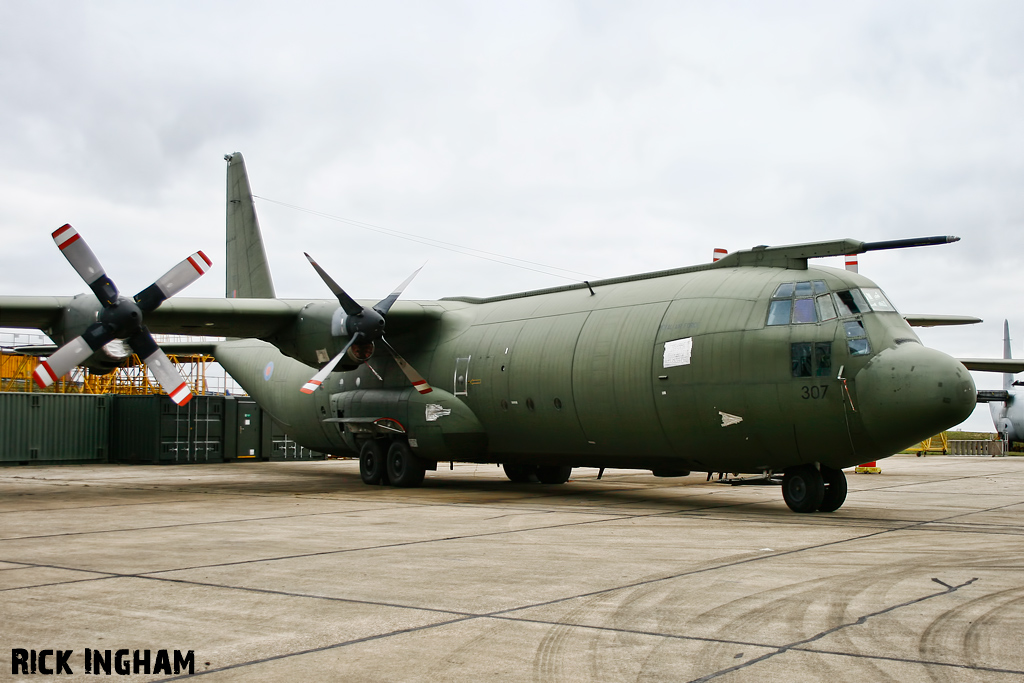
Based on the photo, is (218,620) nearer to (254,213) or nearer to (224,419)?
(254,213)

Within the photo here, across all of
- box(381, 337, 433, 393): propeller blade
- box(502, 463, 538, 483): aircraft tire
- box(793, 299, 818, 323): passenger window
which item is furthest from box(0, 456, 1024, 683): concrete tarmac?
box(502, 463, 538, 483): aircraft tire

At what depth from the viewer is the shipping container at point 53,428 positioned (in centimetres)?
3139

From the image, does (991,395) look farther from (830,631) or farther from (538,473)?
(830,631)

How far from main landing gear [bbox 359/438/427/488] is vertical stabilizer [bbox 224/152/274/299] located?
7.20 metres

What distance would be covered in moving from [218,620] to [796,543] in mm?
6967

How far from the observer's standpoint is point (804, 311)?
13.9m

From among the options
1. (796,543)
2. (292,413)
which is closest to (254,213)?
(292,413)

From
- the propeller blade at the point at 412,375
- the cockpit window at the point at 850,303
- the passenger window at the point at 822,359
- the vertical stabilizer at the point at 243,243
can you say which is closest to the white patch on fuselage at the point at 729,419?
the passenger window at the point at 822,359

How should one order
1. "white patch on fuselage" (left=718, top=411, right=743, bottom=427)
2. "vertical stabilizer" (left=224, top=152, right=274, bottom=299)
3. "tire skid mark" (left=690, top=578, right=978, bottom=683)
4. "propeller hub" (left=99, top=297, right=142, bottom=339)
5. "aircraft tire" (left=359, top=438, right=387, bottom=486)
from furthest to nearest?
1. "vertical stabilizer" (left=224, top=152, right=274, bottom=299)
2. "aircraft tire" (left=359, top=438, right=387, bottom=486)
3. "propeller hub" (left=99, top=297, right=142, bottom=339)
4. "white patch on fuselage" (left=718, top=411, right=743, bottom=427)
5. "tire skid mark" (left=690, top=578, right=978, bottom=683)

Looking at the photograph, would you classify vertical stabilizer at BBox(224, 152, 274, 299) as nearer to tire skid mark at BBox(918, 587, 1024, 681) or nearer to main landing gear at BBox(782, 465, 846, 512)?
main landing gear at BBox(782, 465, 846, 512)

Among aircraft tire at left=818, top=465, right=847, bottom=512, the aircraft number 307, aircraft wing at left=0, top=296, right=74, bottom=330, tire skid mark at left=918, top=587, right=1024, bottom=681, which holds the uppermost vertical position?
aircraft wing at left=0, top=296, right=74, bottom=330

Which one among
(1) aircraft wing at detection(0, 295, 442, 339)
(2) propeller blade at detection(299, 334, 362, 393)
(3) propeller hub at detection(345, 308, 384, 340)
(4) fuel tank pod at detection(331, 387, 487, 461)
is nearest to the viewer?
(1) aircraft wing at detection(0, 295, 442, 339)

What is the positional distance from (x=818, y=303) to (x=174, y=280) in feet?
40.5

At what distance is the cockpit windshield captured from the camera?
13.7 m
